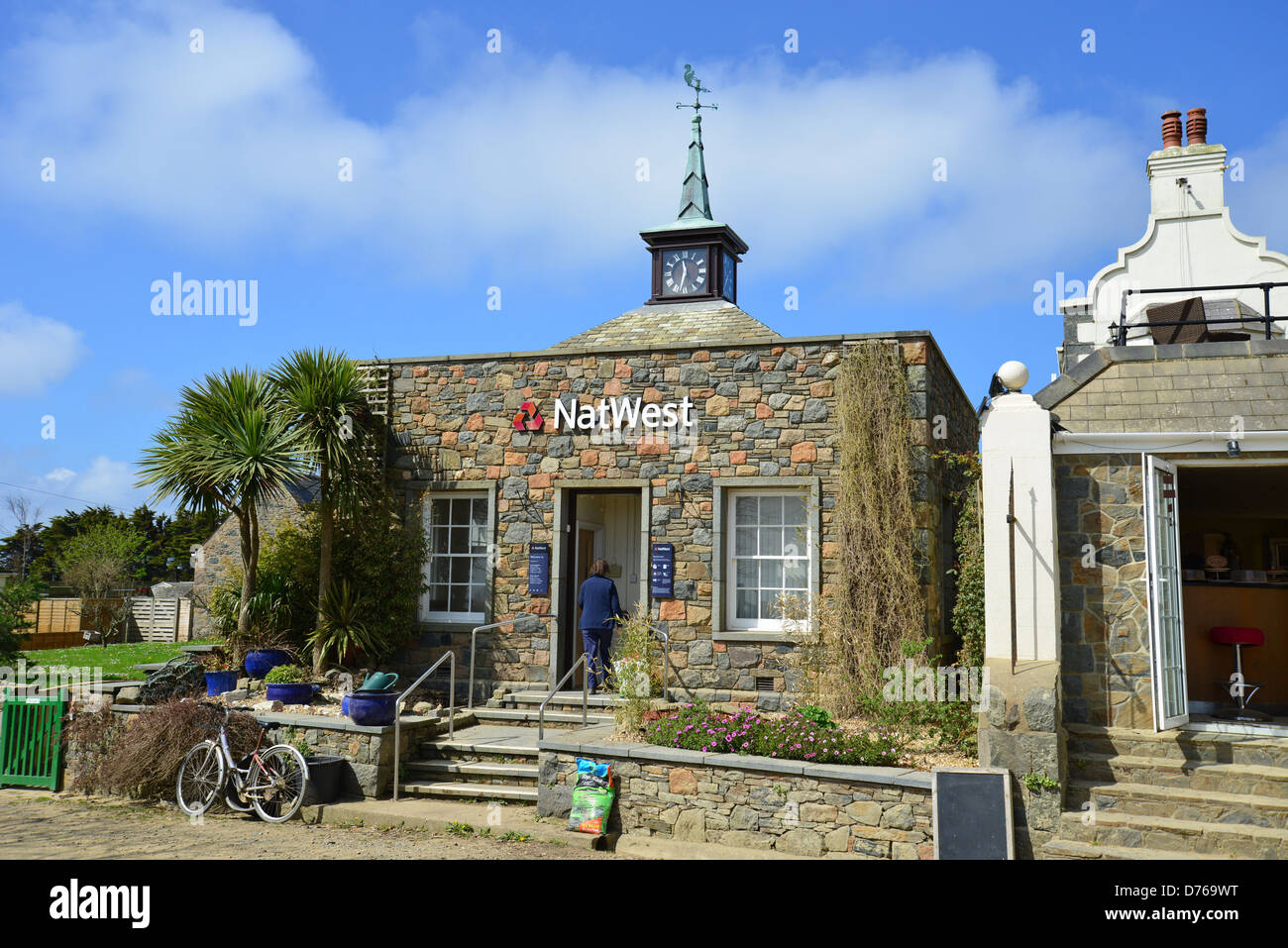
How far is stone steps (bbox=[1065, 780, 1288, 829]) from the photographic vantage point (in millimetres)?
6555

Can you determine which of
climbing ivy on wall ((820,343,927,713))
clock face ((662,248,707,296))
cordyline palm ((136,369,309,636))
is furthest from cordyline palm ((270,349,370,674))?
clock face ((662,248,707,296))

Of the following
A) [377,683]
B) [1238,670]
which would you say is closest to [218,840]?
[377,683]

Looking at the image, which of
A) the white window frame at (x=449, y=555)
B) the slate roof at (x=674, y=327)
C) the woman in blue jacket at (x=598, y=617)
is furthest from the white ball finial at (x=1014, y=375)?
the slate roof at (x=674, y=327)

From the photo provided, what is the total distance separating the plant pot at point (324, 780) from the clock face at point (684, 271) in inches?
571

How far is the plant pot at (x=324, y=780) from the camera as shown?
27.7 feet

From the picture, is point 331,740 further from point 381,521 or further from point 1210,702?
point 1210,702

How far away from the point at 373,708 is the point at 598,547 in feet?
12.6

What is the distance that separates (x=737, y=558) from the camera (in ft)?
34.7

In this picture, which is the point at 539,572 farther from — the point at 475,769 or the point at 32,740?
the point at 32,740

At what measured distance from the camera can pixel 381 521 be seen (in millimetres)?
11414

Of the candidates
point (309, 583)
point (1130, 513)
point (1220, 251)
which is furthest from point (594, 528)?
point (1220, 251)

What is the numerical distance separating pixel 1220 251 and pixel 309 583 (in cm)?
1333

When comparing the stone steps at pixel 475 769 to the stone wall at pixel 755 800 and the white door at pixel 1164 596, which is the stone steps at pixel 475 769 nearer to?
the stone wall at pixel 755 800

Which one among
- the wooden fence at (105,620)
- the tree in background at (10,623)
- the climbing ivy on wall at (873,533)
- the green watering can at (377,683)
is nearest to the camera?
the green watering can at (377,683)
